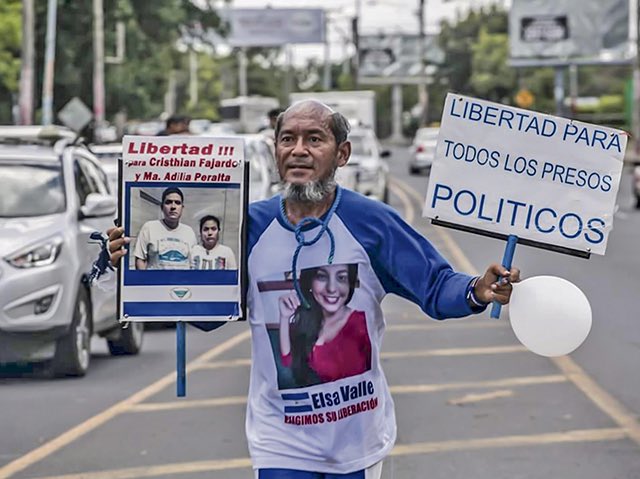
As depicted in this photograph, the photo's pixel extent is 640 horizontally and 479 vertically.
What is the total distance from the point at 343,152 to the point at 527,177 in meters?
0.55

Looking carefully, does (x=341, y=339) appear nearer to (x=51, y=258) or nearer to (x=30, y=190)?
(x=51, y=258)

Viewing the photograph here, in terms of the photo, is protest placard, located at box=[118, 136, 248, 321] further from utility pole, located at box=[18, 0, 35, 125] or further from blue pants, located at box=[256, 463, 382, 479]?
utility pole, located at box=[18, 0, 35, 125]

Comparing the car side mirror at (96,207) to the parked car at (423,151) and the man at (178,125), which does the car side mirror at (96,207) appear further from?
the parked car at (423,151)

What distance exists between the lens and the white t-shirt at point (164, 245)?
199 inches

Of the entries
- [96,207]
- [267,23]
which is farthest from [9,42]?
[267,23]

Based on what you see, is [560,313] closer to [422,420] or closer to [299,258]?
[299,258]

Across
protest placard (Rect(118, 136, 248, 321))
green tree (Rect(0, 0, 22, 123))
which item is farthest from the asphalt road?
green tree (Rect(0, 0, 22, 123))

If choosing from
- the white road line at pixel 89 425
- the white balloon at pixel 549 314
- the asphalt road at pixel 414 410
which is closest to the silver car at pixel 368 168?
the asphalt road at pixel 414 410

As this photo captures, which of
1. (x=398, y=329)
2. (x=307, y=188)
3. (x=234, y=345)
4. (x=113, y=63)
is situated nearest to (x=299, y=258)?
(x=307, y=188)

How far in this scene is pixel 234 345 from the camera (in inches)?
531

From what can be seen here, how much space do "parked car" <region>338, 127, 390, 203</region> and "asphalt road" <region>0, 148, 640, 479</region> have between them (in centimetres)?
1592

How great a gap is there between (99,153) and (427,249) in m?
14.9

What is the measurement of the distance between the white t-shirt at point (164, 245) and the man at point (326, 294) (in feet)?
0.95

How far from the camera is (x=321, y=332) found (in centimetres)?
484
